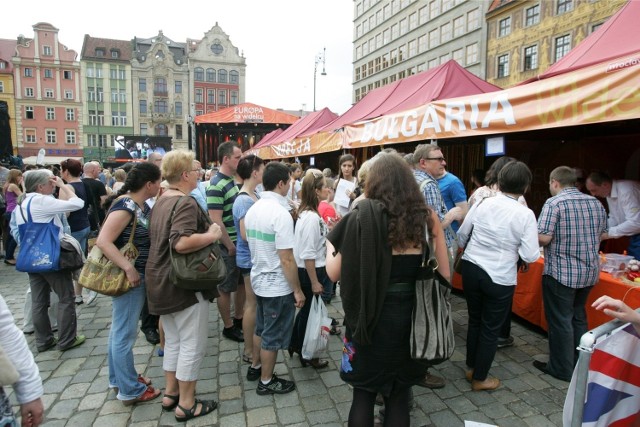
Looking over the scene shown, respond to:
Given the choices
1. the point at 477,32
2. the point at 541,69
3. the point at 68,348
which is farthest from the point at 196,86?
the point at 68,348

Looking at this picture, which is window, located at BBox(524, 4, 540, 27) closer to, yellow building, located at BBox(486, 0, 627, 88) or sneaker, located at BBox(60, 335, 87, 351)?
yellow building, located at BBox(486, 0, 627, 88)

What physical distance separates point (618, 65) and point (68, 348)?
5341 mm

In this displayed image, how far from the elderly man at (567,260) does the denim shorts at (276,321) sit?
2.15 m

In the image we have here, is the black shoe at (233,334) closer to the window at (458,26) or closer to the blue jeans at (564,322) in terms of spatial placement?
the blue jeans at (564,322)

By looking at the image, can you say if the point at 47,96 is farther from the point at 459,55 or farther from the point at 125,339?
the point at 125,339

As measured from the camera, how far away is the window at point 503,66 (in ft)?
104

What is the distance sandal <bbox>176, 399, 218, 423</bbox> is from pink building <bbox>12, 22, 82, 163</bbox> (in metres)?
56.4

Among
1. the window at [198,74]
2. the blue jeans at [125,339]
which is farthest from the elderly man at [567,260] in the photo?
the window at [198,74]

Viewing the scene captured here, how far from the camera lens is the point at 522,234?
280 cm

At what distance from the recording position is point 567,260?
3.07 m

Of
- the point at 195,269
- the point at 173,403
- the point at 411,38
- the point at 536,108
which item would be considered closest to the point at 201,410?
the point at 173,403

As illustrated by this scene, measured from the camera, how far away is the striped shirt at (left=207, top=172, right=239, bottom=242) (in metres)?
3.83

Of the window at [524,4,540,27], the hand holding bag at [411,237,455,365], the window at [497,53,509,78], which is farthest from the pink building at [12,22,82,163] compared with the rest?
the hand holding bag at [411,237,455,365]

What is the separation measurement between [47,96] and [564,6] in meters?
58.6
